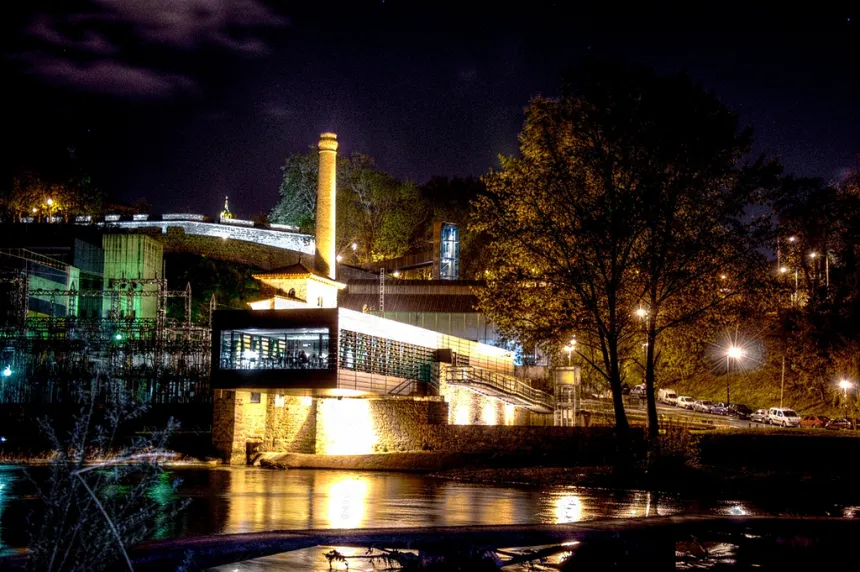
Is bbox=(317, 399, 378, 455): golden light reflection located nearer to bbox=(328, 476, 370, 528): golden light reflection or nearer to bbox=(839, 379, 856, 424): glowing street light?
bbox=(328, 476, 370, 528): golden light reflection

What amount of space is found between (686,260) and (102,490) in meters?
27.1

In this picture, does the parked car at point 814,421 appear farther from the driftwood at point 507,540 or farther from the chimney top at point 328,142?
the driftwood at point 507,540

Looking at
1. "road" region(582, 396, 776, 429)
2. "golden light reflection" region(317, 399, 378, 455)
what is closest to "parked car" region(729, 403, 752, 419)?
"road" region(582, 396, 776, 429)

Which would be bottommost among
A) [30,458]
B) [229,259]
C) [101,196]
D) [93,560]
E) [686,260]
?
[30,458]

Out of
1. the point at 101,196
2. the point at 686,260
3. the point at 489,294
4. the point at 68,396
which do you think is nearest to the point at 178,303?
the point at 68,396

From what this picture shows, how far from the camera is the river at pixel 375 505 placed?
1536cm

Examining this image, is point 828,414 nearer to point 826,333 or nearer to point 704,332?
point 826,333

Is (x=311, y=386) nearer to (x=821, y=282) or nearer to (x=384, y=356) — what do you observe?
(x=384, y=356)

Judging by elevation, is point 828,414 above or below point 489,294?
below

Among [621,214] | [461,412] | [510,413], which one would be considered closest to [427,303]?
[510,413]

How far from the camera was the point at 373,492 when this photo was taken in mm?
23281

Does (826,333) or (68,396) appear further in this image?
(826,333)

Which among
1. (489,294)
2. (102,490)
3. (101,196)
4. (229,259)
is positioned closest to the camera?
(102,490)

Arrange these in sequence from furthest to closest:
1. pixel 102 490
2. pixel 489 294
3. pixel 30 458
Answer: pixel 30 458 → pixel 489 294 → pixel 102 490
